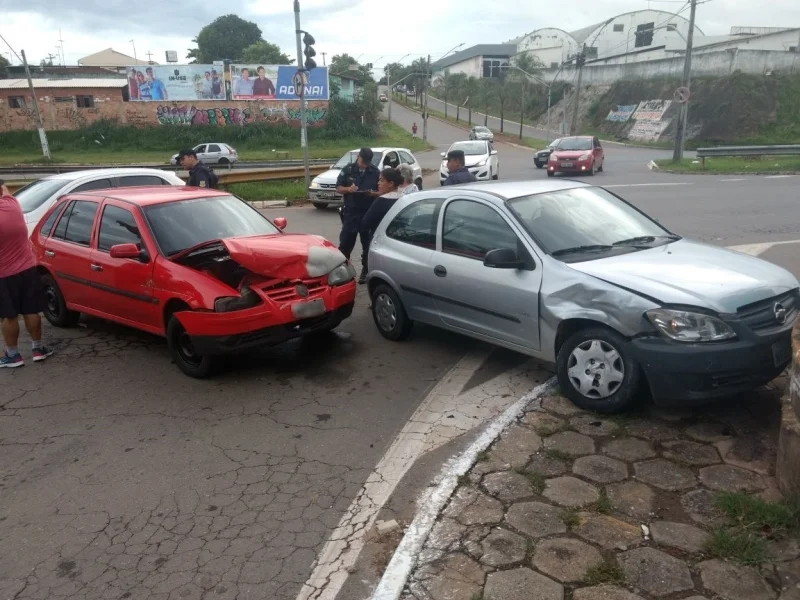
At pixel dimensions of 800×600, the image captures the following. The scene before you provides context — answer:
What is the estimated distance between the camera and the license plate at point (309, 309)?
5.48 meters

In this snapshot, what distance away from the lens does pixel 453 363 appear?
582 centimetres

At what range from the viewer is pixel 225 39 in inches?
4075

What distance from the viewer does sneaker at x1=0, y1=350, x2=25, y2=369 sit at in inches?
237

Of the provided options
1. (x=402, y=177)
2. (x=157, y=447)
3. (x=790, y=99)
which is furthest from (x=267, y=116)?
(x=157, y=447)

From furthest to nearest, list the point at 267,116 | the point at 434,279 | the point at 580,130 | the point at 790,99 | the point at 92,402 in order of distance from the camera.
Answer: the point at 580,130, the point at 267,116, the point at 790,99, the point at 434,279, the point at 92,402

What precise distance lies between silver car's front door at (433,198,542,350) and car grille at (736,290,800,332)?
4.51 ft

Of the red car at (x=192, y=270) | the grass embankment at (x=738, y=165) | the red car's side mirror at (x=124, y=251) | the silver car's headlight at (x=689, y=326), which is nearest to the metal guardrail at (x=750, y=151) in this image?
the grass embankment at (x=738, y=165)

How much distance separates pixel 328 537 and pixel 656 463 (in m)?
1.96

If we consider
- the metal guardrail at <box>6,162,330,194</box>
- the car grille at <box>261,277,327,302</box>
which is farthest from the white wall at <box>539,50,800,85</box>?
the car grille at <box>261,277,327,302</box>

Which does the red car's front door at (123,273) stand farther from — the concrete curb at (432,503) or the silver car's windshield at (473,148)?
the silver car's windshield at (473,148)

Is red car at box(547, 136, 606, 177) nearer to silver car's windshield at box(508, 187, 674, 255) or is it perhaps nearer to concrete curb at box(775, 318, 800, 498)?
silver car's windshield at box(508, 187, 674, 255)

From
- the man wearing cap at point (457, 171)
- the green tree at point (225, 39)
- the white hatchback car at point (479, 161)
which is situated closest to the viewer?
the man wearing cap at point (457, 171)

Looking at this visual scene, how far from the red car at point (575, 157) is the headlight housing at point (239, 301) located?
2132 cm

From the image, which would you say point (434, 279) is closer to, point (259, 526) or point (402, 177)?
point (402, 177)
